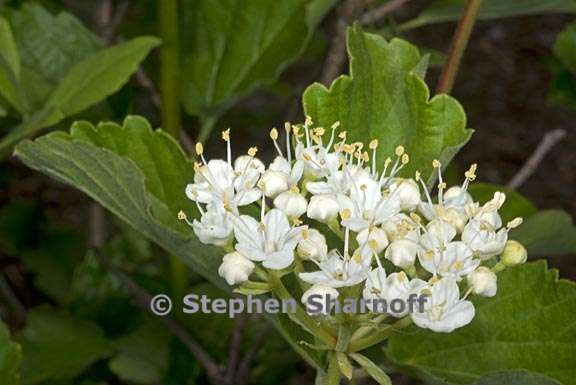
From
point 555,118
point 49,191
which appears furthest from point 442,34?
point 49,191

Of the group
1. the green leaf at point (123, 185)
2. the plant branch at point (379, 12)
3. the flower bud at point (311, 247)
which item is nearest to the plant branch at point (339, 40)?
the plant branch at point (379, 12)

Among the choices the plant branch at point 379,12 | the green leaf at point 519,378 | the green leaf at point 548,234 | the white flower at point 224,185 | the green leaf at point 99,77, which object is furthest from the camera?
the plant branch at point 379,12

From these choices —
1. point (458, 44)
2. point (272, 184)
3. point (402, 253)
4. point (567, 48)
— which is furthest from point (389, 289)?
point (567, 48)

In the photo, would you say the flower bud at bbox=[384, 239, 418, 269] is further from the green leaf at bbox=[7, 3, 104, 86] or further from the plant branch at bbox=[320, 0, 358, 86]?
the green leaf at bbox=[7, 3, 104, 86]

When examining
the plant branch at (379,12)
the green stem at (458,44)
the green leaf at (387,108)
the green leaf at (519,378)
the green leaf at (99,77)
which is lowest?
the green leaf at (519,378)

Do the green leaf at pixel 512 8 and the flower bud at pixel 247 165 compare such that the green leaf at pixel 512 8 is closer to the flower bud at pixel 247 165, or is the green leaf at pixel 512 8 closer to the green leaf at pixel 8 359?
the flower bud at pixel 247 165

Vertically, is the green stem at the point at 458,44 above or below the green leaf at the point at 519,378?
above

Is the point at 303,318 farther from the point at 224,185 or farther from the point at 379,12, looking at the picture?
the point at 379,12

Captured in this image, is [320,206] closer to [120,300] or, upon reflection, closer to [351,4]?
[351,4]
